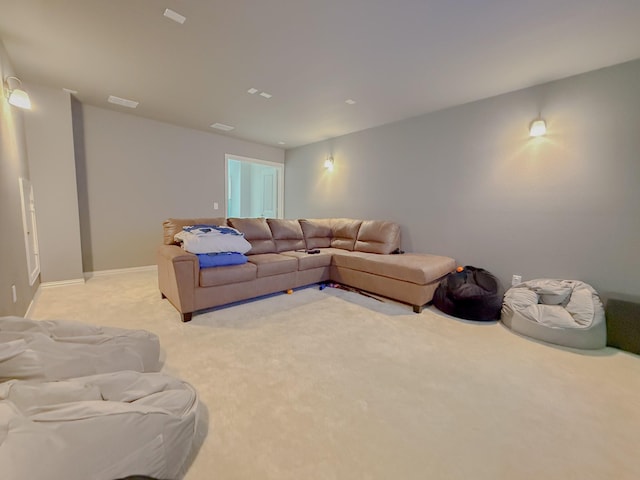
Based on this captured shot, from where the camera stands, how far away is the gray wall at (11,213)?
78.9 inches

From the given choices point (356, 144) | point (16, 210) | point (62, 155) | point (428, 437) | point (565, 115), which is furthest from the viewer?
point (356, 144)

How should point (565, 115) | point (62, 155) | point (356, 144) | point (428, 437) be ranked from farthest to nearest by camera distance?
point (356, 144) → point (62, 155) → point (565, 115) → point (428, 437)

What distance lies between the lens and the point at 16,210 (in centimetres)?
244

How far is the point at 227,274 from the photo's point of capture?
273 cm

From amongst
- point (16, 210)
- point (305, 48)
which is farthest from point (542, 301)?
point (16, 210)

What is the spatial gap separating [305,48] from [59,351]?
2661 mm

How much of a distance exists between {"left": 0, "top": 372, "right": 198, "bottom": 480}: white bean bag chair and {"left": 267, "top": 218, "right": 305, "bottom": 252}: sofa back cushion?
9.11 ft

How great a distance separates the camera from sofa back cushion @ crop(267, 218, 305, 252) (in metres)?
3.91

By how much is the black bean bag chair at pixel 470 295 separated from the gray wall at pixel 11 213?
3.74 metres

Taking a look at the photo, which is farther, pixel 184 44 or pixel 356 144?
pixel 356 144

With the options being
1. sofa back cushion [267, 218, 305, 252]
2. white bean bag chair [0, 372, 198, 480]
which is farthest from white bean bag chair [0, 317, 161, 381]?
sofa back cushion [267, 218, 305, 252]

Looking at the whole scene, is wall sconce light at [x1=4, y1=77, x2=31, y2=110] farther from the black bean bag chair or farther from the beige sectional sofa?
the black bean bag chair

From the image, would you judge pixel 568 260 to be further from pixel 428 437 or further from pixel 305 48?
pixel 305 48

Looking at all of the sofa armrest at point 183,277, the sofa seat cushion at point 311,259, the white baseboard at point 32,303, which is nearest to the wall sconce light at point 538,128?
the sofa seat cushion at point 311,259
